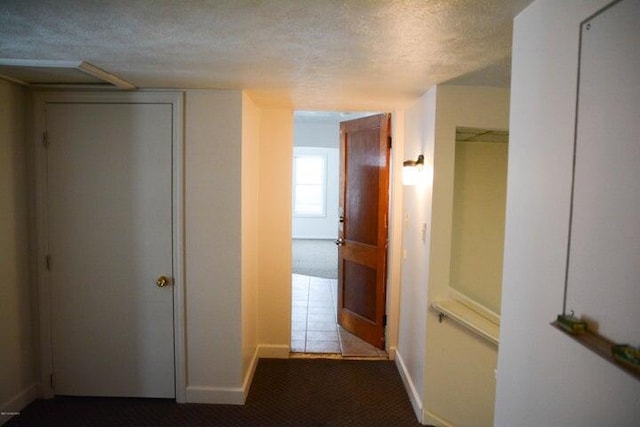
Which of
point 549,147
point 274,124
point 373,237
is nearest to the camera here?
point 549,147

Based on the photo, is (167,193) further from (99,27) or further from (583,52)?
(583,52)

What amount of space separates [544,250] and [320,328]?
3.43 m

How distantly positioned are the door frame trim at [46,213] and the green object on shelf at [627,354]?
253cm

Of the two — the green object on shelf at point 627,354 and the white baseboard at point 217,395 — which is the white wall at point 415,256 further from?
the green object on shelf at point 627,354

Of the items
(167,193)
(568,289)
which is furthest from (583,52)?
(167,193)

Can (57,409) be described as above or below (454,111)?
below

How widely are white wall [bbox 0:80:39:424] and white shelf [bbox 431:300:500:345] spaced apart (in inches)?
113

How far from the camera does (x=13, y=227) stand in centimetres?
264

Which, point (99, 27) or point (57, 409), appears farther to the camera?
point (57, 409)

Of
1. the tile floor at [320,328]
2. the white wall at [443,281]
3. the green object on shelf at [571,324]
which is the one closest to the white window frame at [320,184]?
the tile floor at [320,328]

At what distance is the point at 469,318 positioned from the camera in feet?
7.92

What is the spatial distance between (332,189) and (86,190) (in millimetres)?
7608

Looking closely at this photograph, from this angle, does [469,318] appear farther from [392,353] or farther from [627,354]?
[627,354]

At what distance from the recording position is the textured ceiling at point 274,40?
4.70ft
